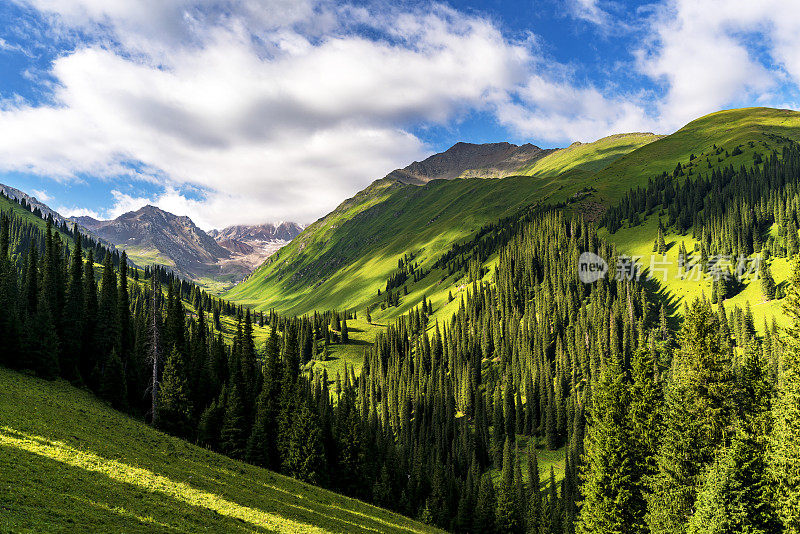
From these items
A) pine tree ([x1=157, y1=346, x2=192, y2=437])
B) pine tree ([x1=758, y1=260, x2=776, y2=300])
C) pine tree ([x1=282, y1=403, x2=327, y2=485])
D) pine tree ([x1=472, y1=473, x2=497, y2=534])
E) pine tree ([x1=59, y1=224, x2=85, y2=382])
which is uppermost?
pine tree ([x1=758, y1=260, x2=776, y2=300])

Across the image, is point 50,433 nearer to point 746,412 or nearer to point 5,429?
point 5,429

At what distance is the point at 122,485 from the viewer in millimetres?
28328

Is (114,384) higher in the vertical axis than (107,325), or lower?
lower

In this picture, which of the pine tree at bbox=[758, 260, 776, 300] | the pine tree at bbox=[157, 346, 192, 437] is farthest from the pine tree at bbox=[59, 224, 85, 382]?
the pine tree at bbox=[758, 260, 776, 300]

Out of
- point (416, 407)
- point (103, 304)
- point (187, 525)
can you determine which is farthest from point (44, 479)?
point (416, 407)

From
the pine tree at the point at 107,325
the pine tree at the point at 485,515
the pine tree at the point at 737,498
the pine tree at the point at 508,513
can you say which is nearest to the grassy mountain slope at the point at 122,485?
the pine tree at the point at 107,325

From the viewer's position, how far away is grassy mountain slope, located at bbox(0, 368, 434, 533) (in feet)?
72.5

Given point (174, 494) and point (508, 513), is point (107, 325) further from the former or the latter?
point (508, 513)

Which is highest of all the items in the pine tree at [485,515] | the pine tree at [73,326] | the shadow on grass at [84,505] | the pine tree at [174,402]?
the pine tree at [73,326]

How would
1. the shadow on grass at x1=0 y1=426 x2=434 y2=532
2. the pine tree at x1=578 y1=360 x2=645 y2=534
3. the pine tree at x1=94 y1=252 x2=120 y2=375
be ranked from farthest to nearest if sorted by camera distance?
1. the pine tree at x1=94 y1=252 x2=120 y2=375
2. the pine tree at x1=578 y1=360 x2=645 y2=534
3. the shadow on grass at x1=0 y1=426 x2=434 y2=532

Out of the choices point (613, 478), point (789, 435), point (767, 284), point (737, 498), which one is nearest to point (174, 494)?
point (613, 478)

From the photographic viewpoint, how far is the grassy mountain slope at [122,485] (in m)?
22.1

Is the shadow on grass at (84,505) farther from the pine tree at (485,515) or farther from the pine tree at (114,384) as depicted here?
the pine tree at (485,515)

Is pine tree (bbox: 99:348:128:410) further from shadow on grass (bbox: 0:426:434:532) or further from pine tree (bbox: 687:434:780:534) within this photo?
pine tree (bbox: 687:434:780:534)
